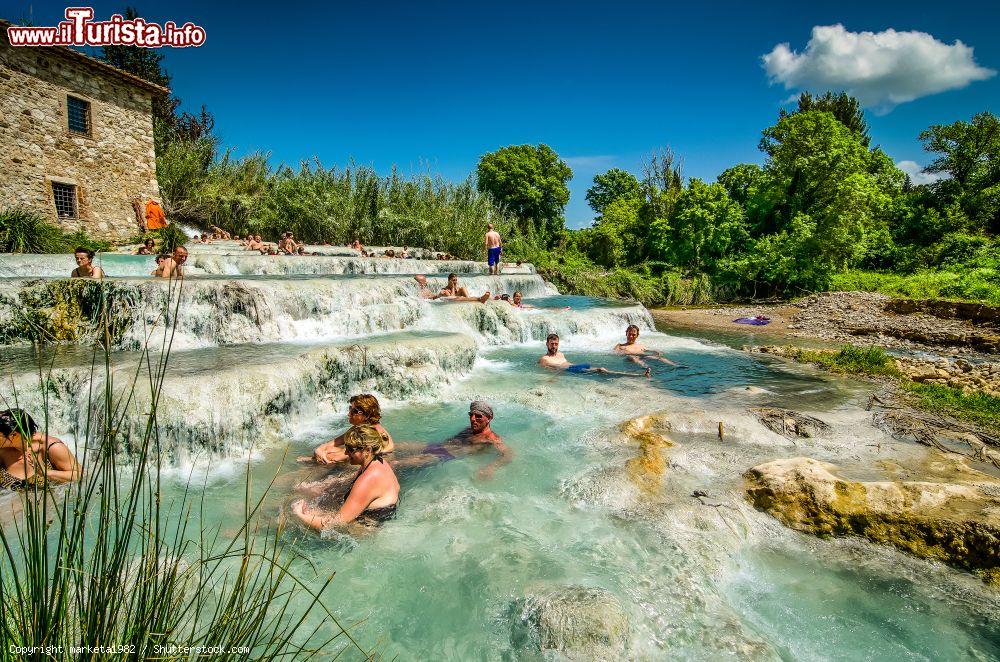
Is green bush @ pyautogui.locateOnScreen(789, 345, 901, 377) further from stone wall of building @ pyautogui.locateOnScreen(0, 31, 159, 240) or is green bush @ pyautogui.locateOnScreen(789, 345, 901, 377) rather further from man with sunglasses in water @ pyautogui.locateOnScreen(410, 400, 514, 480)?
stone wall of building @ pyautogui.locateOnScreen(0, 31, 159, 240)

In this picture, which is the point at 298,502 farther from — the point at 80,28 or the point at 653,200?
the point at 653,200

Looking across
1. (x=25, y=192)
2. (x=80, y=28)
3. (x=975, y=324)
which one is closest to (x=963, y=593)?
(x=975, y=324)

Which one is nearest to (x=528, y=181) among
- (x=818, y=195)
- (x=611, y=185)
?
(x=611, y=185)

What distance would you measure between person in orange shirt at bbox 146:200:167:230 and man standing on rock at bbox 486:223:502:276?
467 inches

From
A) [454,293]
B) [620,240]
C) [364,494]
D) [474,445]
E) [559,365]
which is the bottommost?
[474,445]

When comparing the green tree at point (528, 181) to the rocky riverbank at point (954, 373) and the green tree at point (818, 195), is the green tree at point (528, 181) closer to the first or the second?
the green tree at point (818, 195)

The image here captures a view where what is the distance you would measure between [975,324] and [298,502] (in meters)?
16.1

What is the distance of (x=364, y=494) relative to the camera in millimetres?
3549

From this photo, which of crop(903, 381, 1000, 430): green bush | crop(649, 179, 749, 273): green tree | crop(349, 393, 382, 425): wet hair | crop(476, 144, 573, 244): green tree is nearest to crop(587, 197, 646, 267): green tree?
crop(649, 179, 749, 273): green tree

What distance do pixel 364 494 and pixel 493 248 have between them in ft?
42.4

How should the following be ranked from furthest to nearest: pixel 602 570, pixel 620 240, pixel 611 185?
pixel 611 185, pixel 620 240, pixel 602 570

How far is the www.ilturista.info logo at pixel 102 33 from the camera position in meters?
11.2

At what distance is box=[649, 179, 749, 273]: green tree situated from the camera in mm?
19859

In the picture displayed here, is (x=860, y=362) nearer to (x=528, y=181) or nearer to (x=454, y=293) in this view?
(x=454, y=293)
